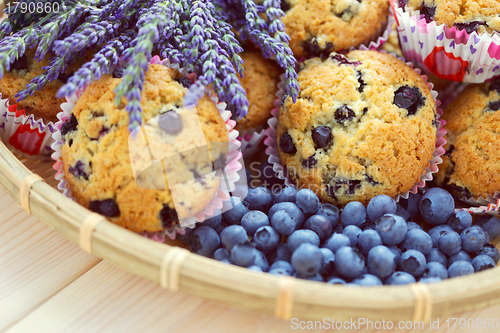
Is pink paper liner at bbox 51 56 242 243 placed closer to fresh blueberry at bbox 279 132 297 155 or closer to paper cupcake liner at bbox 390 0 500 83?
fresh blueberry at bbox 279 132 297 155

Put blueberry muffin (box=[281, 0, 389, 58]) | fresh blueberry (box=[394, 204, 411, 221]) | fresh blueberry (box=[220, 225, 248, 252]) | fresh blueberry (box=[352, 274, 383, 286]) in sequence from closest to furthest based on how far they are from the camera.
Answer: fresh blueberry (box=[352, 274, 383, 286]) < fresh blueberry (box=[220, 225, 248, 252]) < fresh blueberry (box=[394, 204, 411, 221]) < blueberry muffin (box=[281, 0, 389, 58])

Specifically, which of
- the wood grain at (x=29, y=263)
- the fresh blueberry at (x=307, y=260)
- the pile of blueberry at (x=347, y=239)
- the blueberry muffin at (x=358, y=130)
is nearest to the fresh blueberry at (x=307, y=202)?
the pile of blueberry at (x=347, y=239)

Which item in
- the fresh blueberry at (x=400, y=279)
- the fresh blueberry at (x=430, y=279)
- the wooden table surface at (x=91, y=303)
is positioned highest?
the fresh blueberry at (x=400, y=279)

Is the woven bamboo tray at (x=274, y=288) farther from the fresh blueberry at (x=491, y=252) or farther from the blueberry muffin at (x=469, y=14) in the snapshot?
the blueberry muffin at (x=469, y=14)

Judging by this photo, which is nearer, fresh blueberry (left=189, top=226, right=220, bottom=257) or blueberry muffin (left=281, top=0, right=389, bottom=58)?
fresh blueberry (left=189, top=226, right=220, bottom=257)

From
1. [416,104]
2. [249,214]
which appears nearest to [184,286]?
[249,214]

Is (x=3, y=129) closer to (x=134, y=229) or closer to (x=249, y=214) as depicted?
(x=134, y=229)

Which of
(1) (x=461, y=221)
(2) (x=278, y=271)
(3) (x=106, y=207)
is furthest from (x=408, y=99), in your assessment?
(3) (x=106, y=207)

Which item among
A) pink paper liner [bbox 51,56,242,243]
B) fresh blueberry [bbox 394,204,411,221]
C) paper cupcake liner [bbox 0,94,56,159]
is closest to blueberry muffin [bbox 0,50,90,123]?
paper cupcake liner [bbox 0,94,56,159]
